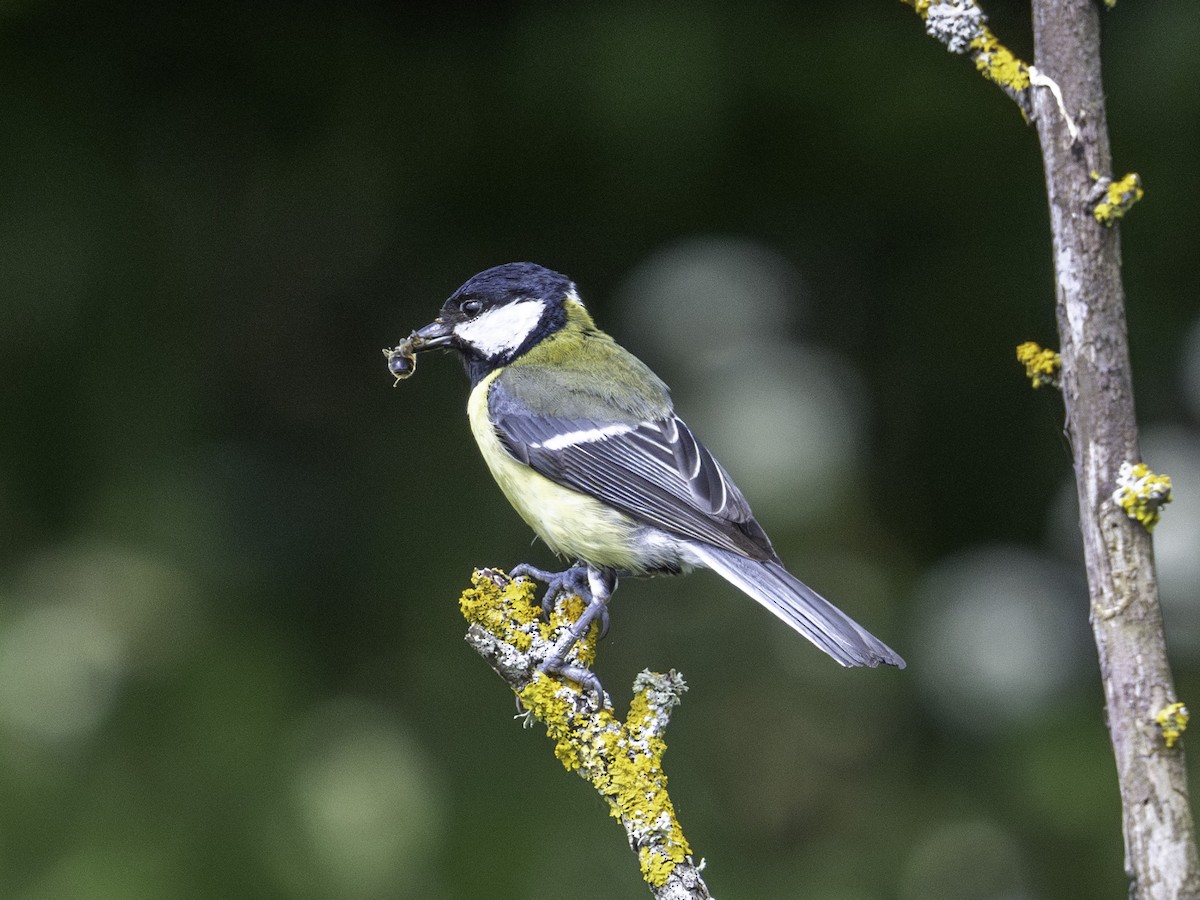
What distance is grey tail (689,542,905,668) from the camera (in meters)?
1.57

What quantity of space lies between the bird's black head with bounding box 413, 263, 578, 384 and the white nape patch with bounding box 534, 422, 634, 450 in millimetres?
256

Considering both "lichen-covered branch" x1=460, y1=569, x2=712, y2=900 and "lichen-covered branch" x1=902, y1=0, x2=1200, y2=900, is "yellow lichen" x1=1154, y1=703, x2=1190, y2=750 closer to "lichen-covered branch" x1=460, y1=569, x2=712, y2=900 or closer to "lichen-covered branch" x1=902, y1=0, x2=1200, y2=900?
"lichen-covered branch" x1=902, y1=0, x2=1200, y2=900

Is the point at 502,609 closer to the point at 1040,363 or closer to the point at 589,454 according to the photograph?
the point at 589,454

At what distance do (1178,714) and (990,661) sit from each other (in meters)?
1.39

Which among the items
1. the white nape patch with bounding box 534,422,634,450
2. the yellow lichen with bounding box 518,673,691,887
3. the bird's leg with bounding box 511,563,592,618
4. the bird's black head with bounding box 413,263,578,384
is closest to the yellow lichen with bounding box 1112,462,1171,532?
the yellow lichen with bounding box 518,673,691,887

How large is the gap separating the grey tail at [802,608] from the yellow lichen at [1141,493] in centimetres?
35

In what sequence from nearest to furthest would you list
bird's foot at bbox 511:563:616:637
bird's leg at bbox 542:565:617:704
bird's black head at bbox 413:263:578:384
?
bird's leg at bbox 542:565:617:704, bird's foot at bbox 511:563:616:637, bird's black head at bbox 413:263:578:384

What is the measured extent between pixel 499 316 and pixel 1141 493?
1242 mm

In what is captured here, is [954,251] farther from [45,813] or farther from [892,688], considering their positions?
[45,813]

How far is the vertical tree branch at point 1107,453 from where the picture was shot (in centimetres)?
116

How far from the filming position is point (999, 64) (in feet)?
4.56

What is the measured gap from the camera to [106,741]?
2441 millimetres

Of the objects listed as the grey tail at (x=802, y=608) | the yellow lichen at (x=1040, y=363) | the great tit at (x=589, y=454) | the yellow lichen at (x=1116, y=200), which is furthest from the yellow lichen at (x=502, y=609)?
the yellow lichen at (x=1116, y=200)

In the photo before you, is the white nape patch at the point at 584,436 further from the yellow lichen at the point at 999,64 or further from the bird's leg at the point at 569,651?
the yellow lichen at the point at 999,64
